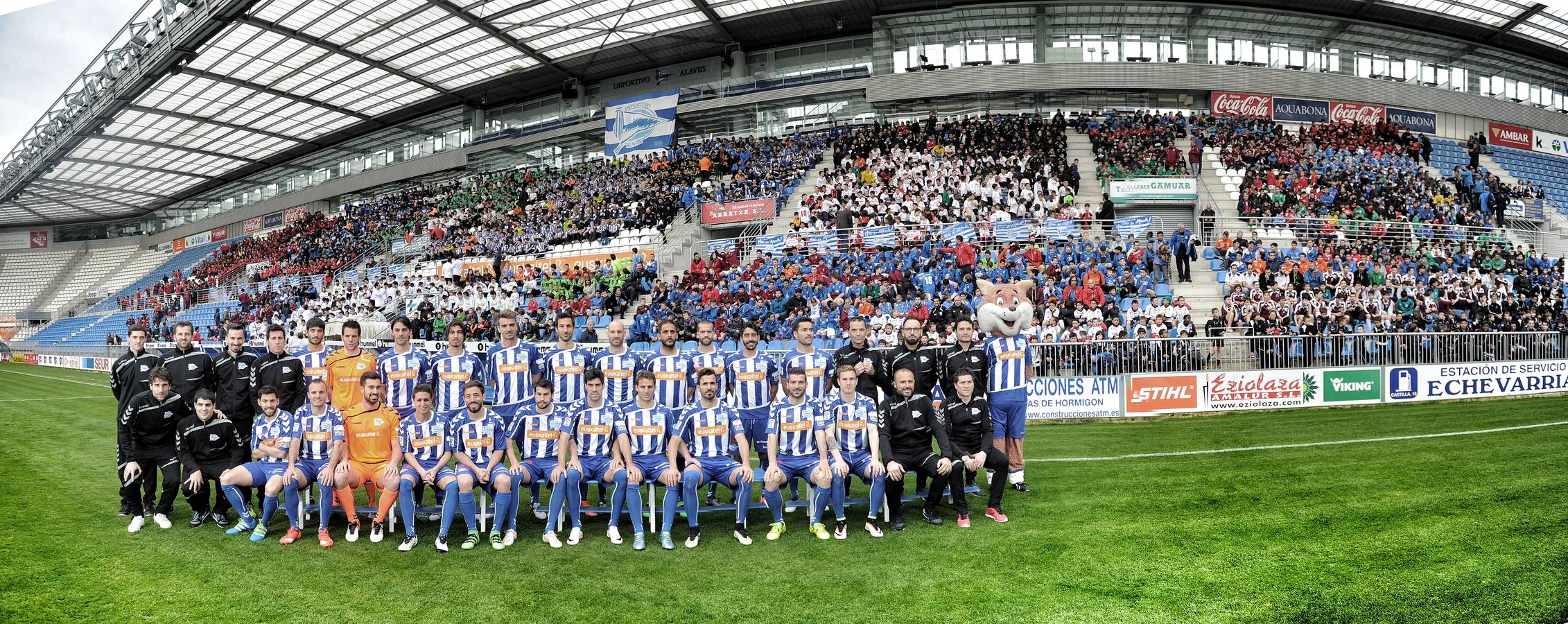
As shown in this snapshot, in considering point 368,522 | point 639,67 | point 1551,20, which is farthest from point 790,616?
point 1551,20

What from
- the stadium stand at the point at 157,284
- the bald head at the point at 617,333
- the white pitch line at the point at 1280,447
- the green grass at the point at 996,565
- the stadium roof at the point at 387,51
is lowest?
the white pitch line at the point at 1280,447

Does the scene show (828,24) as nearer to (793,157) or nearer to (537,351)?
(793,157)

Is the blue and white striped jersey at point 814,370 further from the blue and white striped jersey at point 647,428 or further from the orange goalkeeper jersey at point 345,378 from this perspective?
the orange goalkeeper jersey at point 345,378

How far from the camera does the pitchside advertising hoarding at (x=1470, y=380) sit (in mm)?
13508

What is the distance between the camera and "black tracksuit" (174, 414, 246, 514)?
6.75 meters

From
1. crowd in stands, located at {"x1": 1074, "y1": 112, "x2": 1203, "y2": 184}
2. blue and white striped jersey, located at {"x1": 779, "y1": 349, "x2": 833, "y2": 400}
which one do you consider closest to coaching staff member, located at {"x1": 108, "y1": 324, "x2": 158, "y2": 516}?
blue and white striped jersey, located at {"x1": 779, "y1": 349, "x2": 833, "y2": 400}

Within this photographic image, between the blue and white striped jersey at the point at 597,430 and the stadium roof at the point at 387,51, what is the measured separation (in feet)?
80.3

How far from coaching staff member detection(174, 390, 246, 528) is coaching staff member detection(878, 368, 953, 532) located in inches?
218

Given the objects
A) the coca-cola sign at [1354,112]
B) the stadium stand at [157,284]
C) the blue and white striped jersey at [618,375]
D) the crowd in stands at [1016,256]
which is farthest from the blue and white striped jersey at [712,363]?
the stadium stand at [157,284]

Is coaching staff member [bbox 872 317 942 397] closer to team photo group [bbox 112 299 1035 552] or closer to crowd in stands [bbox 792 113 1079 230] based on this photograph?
team photo group [bbox 112 299 1035 552]

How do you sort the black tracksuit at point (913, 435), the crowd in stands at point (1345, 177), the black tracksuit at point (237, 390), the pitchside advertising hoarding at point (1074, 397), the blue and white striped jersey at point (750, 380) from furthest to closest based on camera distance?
the crowd in stands at point (1345, 177), the pitchside advertising hoarding at point (1074, 397), the blue and white striped jersey at point (750, 380), the black tracksuit at point (237, 390), the black tracksuit at point (913, 435)

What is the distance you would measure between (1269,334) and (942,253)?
7.24m

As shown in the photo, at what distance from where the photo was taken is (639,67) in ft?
114

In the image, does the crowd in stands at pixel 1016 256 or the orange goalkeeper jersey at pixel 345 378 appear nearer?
the orange goalkeeper jersey at pixel 345 378
